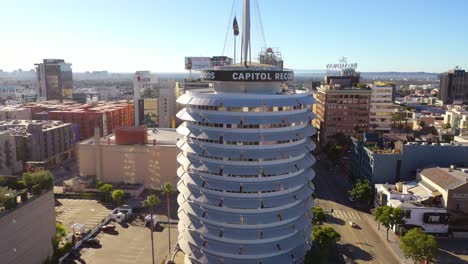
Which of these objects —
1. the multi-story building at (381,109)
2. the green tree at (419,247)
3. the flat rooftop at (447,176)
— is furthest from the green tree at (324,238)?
the multi-story building at (381,109)

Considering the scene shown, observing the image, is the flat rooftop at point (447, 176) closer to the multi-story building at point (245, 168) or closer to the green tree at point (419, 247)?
the green tree at point (419, 247)

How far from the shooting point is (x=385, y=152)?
11988 cm

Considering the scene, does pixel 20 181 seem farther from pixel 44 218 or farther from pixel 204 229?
pixel 204 229

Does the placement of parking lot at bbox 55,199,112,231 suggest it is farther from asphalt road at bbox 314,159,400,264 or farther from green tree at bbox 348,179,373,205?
green tree at bbox 348,179,373,205

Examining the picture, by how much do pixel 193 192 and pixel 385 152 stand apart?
7402 cm

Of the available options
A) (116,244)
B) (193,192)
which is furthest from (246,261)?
(116,244)

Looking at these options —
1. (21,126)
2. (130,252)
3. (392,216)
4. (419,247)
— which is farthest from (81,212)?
(419,247)

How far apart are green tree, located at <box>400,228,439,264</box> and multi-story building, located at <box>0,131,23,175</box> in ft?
462

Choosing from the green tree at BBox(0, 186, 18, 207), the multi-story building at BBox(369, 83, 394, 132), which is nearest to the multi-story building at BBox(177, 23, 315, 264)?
the green tree at BBox(0, 186, 18, 207)

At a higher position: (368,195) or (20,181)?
(20,181)

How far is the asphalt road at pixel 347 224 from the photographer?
8775cm

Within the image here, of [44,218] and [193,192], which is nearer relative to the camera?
[193,192]

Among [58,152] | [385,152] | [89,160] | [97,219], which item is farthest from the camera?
[58,152]

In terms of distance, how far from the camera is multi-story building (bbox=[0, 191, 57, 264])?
225 feet
